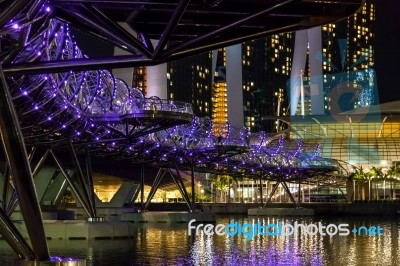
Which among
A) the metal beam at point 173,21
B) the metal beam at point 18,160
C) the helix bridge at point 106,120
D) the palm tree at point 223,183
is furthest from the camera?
the palm tree at point 223,183

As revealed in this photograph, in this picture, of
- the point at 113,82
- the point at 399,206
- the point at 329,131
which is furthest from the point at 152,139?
the point at 329,131

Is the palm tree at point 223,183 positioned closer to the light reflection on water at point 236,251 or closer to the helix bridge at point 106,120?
the helix bridge at point 106,120

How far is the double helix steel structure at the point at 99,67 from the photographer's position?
14.1m

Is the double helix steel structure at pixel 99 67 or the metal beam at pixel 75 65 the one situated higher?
the double helix steel structure at pixel 99 67

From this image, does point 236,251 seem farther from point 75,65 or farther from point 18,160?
point 18,160

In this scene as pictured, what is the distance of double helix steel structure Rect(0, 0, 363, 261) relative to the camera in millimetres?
14070

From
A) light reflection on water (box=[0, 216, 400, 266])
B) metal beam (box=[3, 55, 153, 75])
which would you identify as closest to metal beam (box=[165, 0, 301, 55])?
metal beam (box=[3, 55, 153, 75])

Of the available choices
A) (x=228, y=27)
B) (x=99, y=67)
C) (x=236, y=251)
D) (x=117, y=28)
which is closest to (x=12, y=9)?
(x=117, y=28)

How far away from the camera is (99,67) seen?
1612 centimetres

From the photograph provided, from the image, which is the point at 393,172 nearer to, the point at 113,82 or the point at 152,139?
the point at 152,139

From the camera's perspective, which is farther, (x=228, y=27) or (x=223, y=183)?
(x=223, y=183)

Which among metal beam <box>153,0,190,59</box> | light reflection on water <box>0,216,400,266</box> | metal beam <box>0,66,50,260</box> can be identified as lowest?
light reflection on water <box>0,216,400,266</box>

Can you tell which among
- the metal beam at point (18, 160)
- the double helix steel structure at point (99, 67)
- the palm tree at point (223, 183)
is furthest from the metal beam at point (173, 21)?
the palm tree at point (223, 183)

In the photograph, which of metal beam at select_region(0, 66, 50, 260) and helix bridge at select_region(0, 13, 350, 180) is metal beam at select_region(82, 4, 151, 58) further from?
metal beam at select_region(0, 66, 50, 260)
